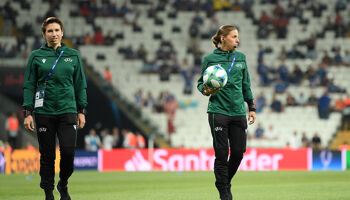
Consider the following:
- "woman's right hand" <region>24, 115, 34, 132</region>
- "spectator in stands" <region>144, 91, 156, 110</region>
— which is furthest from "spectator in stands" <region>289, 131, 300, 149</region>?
"woman's right hand" <region>24, 115, 34, 132</region>

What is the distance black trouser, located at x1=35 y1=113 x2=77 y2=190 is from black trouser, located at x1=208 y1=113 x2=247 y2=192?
1.68 meters

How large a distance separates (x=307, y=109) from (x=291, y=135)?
1.64m

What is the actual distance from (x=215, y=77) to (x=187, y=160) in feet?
56.1

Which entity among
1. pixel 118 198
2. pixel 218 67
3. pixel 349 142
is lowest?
pixel 349 142

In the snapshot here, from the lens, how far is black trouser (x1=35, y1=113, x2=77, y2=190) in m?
8.20

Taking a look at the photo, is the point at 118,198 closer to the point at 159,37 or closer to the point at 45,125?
the point at 45,125

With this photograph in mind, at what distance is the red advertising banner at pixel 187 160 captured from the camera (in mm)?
24984

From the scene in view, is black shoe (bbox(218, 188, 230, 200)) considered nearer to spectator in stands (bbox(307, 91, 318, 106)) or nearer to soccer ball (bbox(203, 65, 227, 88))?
soccer ball (bbox(203, 65, 227, 88))

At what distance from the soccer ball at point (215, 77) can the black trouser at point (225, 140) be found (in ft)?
1.39

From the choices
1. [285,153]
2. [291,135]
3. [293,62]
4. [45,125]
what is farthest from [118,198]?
[293,62]

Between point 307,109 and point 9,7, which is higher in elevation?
point 9,7

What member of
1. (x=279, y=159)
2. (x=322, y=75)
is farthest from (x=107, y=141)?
(x=322, y=75)

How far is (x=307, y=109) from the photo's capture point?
29.8m

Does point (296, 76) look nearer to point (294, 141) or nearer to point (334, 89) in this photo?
point (334, 89)
